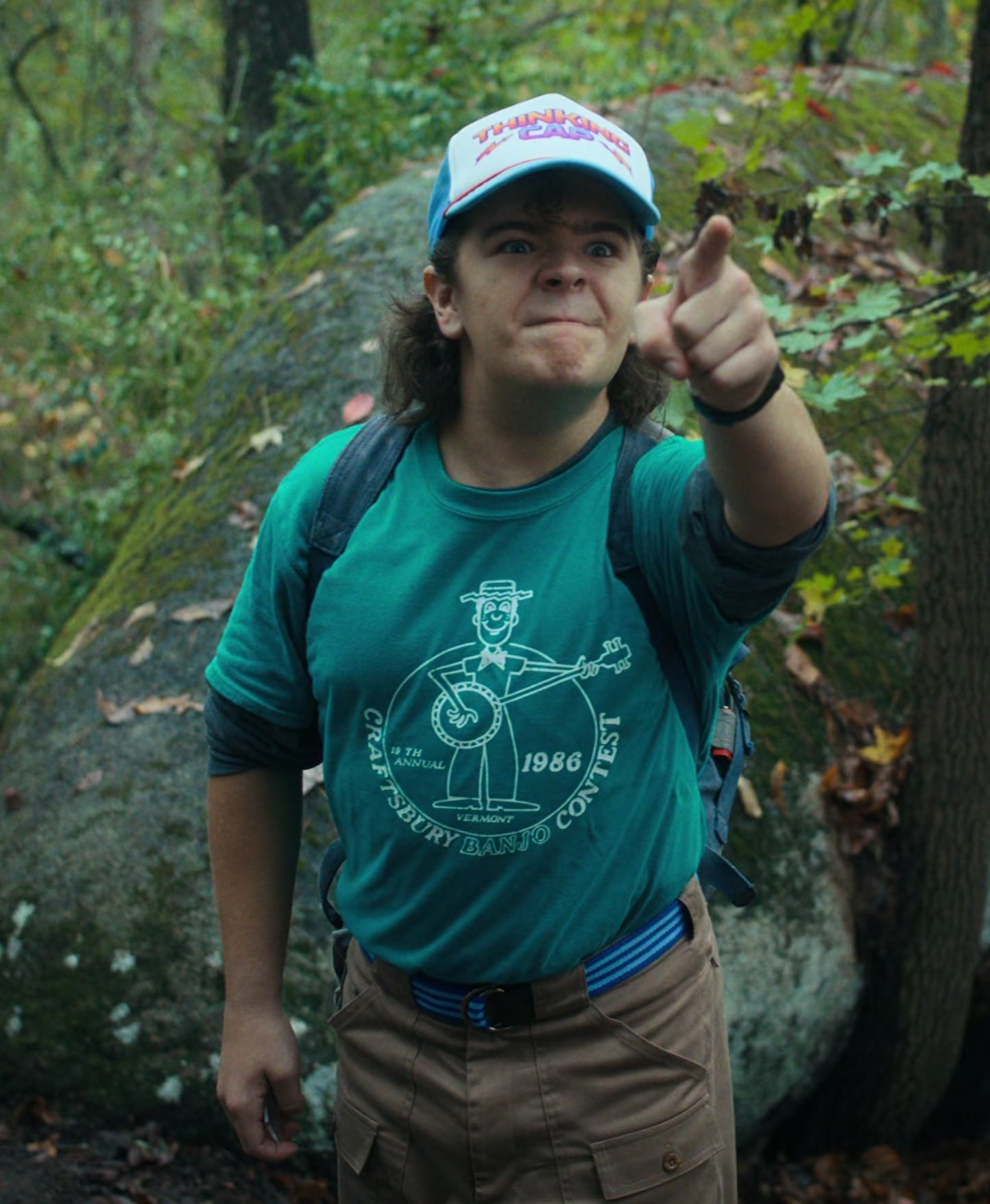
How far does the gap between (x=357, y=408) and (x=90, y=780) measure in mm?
1548

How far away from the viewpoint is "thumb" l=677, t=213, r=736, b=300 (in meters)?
1.41

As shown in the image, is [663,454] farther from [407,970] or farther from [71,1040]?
[71,1040]

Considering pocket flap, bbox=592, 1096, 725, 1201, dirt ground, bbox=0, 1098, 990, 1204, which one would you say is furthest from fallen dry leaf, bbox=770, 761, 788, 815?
pocket flap, bbox=592, 1096, 725, 1201

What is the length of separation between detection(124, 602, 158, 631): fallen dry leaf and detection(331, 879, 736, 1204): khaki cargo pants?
94.1 inches

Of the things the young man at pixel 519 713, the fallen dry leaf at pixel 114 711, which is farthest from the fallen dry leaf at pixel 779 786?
the fallen dry leaf at pixel 114 711

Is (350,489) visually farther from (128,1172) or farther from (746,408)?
(128,1172)

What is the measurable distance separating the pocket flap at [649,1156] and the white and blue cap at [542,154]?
145cm

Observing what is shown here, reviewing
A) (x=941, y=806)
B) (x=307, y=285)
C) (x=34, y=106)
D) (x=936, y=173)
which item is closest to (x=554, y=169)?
(x=936, y=173)

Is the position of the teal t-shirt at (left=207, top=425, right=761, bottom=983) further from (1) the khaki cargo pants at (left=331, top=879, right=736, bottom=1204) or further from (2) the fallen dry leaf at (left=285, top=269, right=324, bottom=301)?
(2) the fallen dry leaf at (left=285, top=269, right=324, bottom=301)

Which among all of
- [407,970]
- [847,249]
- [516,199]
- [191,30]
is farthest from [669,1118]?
[191,30]

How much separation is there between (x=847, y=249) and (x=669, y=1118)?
14.2 feet

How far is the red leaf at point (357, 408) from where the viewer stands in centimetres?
451

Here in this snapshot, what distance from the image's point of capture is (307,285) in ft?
17.2

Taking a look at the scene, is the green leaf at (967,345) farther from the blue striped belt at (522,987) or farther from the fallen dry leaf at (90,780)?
the fallen dry leaf at (90,780)
